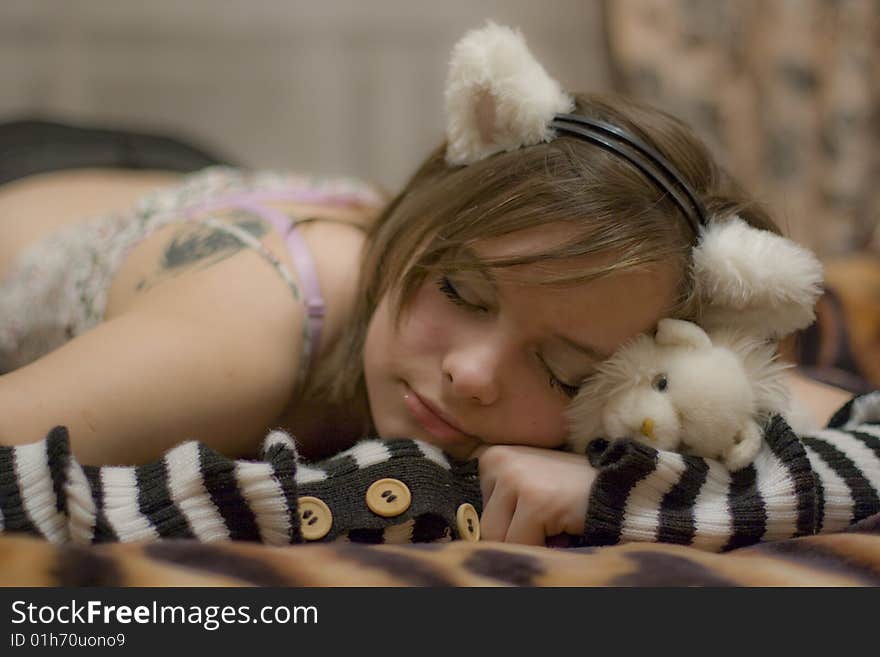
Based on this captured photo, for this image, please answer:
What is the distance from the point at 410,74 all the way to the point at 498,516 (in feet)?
5.15

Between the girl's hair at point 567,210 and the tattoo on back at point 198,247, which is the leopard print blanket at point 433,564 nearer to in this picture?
the girl's hair at point 567,210

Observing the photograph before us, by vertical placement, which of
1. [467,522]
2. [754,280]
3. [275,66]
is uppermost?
[275,66]

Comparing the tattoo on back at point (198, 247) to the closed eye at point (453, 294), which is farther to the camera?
the tattoo on back at point (198, 247)

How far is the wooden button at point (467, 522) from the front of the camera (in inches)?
29.3

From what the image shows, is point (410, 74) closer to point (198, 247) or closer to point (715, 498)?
point (198, 247)

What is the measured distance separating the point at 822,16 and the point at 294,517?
1.75 meters

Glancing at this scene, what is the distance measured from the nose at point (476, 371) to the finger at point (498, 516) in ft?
0.29

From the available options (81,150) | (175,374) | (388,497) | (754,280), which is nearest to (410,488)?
(388,497)

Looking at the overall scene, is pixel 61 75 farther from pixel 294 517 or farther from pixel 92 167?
pixel 294 517

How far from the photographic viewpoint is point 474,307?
32.0 inches

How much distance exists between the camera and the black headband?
2.69 ft

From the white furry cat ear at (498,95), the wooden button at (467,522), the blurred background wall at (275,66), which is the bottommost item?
the wooden button at (467,522)

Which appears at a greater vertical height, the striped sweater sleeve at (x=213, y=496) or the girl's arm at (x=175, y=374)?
the girl's arm at (x=175, y=374)

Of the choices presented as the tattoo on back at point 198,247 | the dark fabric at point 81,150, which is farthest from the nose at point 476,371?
the dark fabric at point 81,150
